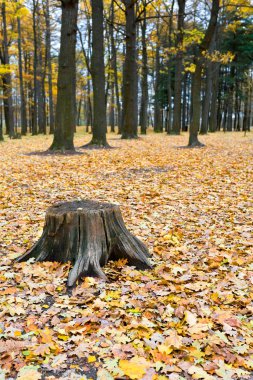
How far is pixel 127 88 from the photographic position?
60.5 feet

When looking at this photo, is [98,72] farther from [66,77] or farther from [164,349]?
[164,349]

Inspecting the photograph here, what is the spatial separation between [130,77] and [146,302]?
16227 mm

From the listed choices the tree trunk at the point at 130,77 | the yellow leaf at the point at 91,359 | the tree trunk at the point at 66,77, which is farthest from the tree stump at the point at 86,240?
the tree trunk at the point at 130,77

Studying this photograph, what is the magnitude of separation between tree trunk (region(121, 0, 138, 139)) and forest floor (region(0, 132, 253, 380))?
12149mm

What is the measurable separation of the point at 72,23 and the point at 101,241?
10.5 meters

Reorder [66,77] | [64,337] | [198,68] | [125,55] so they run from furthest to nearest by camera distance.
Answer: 1. [125,55]
2. [198,68]
3. [66,77]
4. [64,337]

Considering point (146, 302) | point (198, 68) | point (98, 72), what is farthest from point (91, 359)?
point (198, 68)

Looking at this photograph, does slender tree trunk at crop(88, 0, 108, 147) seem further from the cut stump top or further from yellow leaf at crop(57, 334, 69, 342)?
yellow leaf at crop(57, 334, 69, 342)

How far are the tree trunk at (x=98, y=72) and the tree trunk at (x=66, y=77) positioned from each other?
72.3 inches

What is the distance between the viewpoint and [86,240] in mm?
3973

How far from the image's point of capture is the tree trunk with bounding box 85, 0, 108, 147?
14.2 metres

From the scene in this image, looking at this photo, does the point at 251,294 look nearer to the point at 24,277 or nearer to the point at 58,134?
the point at 24,277

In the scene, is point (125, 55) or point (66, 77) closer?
point (66, 77)

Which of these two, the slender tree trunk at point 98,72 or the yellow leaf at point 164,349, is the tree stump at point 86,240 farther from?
the slender tree trunk at point 98,72
